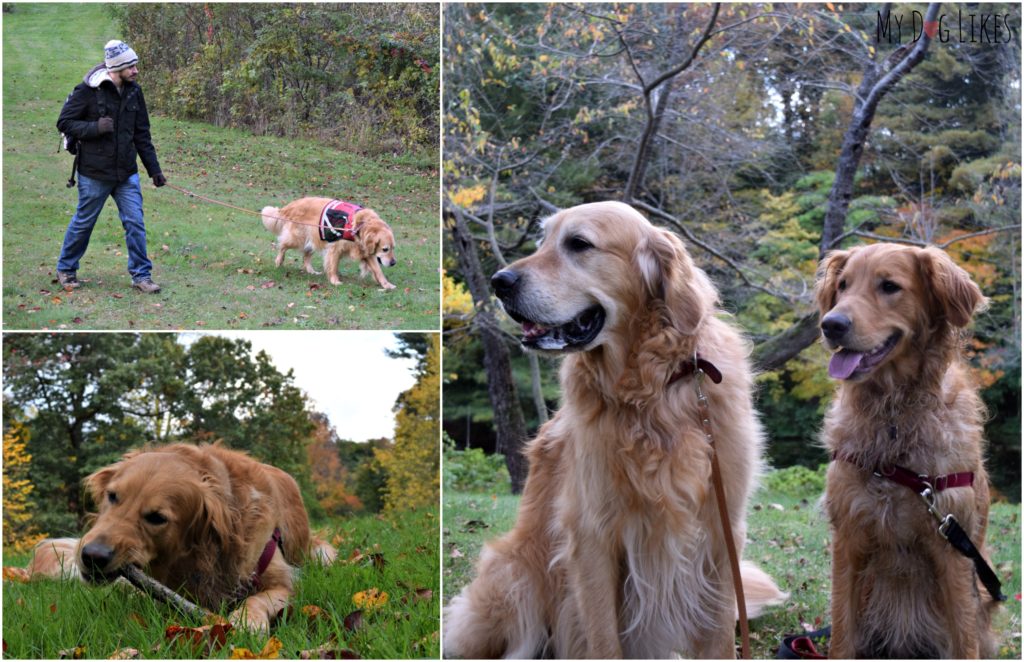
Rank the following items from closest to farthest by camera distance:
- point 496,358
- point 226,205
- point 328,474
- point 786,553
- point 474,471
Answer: point 328,474 → point 226,205 → point 786,553 → point 496,358 → point 474,471

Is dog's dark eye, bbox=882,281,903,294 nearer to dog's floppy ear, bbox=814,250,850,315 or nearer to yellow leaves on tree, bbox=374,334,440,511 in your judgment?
dog's floppy ear, bbox=814,250,850,315

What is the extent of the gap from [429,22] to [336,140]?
855mm

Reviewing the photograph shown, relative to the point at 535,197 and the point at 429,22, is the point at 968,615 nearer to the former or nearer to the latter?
the point at 429,22

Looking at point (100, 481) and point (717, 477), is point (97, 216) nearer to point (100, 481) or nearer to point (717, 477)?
point (100, 481)

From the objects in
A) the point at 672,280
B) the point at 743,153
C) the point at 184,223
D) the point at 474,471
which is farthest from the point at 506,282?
the point at 743,153

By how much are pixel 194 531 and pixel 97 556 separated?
38 cm

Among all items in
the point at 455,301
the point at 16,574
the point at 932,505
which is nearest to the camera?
the point at 932,505

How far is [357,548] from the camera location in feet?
12.1

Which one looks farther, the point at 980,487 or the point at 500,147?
the point at 500,147

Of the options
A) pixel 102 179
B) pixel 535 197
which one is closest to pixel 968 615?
pixel 102 179

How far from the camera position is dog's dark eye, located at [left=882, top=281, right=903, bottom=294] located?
9.18 ft

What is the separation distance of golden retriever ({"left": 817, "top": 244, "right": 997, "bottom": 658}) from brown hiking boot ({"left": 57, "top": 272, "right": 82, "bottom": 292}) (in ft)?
11.5

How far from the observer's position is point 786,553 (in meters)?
5.03

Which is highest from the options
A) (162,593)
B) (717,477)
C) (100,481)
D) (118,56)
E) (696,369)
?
(118,56)
